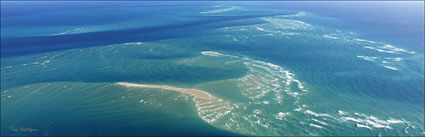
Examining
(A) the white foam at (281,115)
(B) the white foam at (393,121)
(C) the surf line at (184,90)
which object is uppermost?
(B) the white foam at (393,121)

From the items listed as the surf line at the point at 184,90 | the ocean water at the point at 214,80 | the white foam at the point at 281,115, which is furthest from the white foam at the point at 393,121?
the surf line at the point at 184,90

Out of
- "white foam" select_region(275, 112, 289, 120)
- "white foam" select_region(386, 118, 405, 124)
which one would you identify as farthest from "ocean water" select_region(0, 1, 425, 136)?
"white foam" select_region(386, 118, 405, 124)

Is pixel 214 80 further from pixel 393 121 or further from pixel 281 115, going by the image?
pixel 393 121

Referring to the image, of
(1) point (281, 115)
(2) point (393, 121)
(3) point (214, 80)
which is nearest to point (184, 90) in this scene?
(3) point (214, 80)

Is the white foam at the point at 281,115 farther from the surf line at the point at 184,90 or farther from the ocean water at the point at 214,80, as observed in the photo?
the surf line at the point at 184,90

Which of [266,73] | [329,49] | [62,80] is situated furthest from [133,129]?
[329,49]

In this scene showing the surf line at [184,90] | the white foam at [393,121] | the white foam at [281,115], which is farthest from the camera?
the surf line at [184,90]

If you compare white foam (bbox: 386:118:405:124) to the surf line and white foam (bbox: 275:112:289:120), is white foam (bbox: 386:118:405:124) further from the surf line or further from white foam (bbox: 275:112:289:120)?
the surf line

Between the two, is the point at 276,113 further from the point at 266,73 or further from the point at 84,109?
the point at 84,109

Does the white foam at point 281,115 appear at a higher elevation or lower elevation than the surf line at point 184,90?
higher
